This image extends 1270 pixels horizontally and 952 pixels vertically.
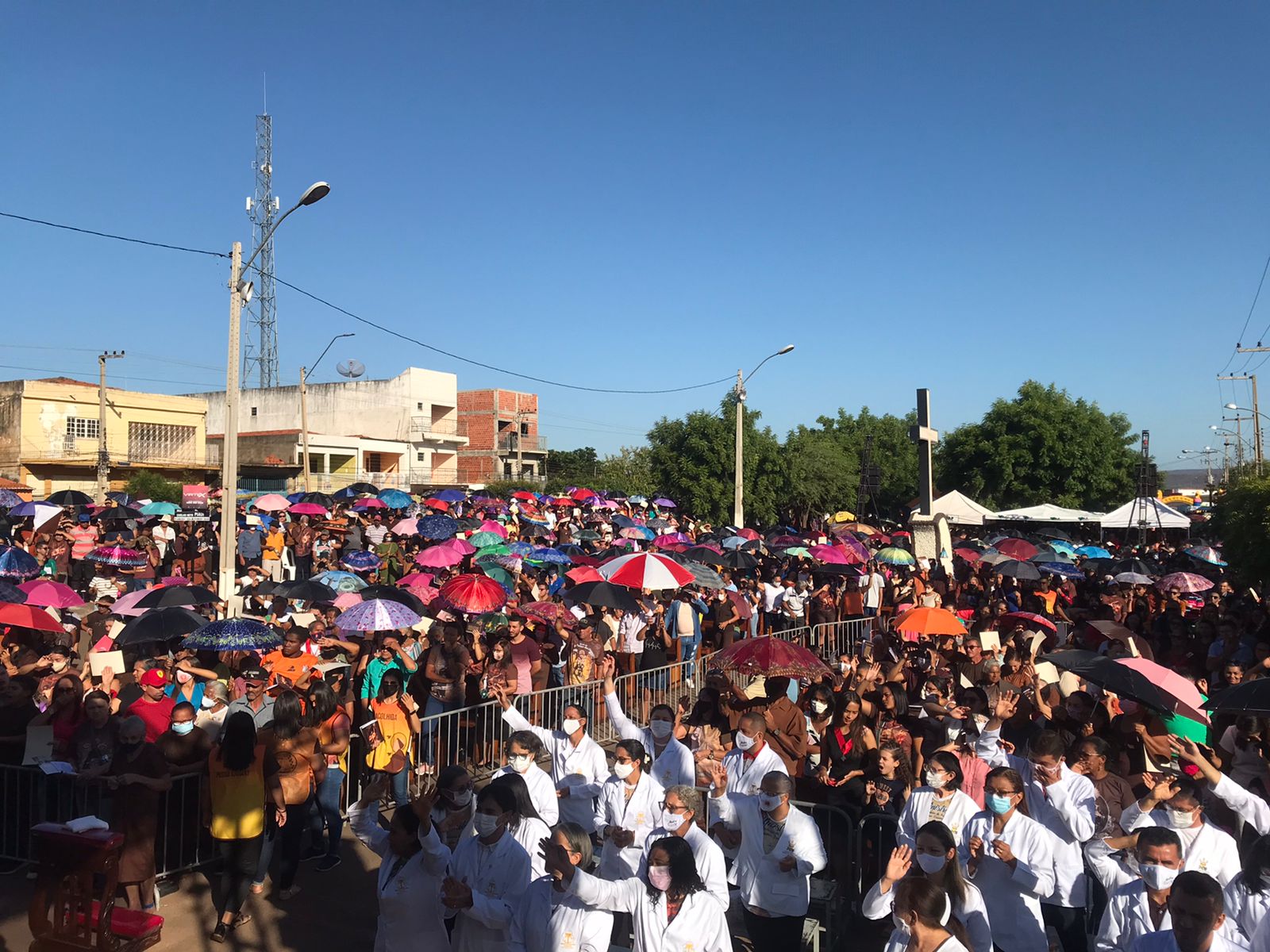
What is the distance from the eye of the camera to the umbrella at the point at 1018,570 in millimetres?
16234

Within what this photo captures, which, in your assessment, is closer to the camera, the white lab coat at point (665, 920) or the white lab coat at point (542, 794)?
the white lab coat at point (665, 920)

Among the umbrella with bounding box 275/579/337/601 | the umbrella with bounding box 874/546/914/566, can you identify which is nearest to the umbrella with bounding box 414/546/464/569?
the umbrella with bounding box 275/579/337/601

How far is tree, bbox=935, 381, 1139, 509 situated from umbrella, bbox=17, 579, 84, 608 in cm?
4226

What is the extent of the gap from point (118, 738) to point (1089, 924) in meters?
6.20

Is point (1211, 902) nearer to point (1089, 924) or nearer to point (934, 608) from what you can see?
point (1089, 924)

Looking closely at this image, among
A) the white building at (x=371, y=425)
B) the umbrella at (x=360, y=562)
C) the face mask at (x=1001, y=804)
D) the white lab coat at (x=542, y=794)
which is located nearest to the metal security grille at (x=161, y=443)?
the white building at (x=371, y=425)

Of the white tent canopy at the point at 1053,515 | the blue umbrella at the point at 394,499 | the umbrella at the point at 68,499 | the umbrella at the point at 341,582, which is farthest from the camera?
the white tent canopy at the point at 1053,515

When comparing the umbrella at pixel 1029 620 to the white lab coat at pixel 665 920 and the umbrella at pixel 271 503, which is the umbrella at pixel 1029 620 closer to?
the white lab coat at pixel 665 920

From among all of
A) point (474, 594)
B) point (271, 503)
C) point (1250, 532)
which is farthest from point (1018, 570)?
point (271, 503)

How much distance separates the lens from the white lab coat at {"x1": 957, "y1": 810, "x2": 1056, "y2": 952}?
193 inches

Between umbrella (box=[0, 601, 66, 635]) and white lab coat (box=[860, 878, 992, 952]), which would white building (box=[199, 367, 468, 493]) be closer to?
umbrella (box=[0, 601, 66, 635])

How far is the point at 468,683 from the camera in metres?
9.39

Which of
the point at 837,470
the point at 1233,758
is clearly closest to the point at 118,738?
the point at 1233,758

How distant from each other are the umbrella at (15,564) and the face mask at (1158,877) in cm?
1332
